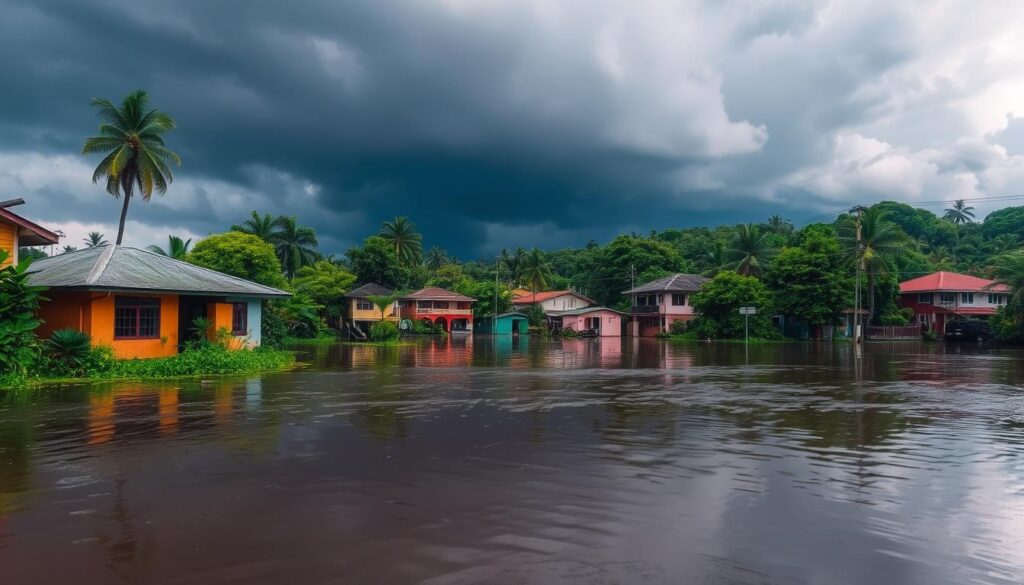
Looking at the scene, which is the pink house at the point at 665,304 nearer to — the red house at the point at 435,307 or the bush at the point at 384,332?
the red house at the point at 435,307

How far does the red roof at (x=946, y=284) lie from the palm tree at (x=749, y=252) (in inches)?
512

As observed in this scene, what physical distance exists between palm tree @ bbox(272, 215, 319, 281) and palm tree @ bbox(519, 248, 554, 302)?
98.3 ft

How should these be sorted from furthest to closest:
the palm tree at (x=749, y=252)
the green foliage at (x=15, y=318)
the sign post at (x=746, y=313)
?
the palm tree at (x=749, y=252) < the sign post at (x=746, y=313) < the green foliage at (x=15, y=318)

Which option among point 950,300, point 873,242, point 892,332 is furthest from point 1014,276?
point 950,300

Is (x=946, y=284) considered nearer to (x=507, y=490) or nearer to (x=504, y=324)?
(x=504, y=324)

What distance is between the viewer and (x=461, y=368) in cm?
2289

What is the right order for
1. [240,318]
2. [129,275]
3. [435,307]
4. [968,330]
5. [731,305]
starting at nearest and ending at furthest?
[129,275] → [240,318] → [968,330] → [731,305] → [435,307]

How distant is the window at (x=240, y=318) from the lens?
24.6 m

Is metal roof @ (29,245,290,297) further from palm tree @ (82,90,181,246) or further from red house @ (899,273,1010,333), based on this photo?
red house @ (899,273,1010,333)

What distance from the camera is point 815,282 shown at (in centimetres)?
5156

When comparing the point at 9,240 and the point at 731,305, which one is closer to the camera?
the point at 9,240

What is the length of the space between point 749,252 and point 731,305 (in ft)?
36.5

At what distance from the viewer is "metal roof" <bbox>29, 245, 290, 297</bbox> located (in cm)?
1886

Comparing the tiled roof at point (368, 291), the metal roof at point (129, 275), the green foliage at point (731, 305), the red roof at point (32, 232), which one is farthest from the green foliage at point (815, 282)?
the red roof at point (32, 232)
